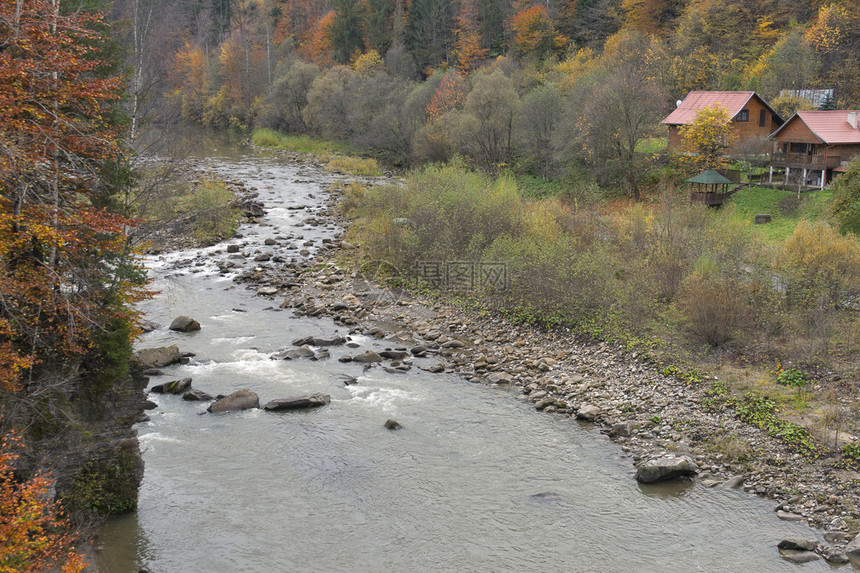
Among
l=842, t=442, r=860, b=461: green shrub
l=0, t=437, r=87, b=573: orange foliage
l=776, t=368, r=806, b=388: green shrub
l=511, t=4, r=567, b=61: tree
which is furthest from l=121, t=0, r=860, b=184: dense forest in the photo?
l=842, t=442, r=860, b=461: green shrub

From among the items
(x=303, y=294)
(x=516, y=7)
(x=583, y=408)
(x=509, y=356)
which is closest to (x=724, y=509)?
(x=583, y=408)

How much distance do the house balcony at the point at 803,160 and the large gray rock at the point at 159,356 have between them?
119 ft

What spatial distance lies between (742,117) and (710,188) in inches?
327

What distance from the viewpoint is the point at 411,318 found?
25.9m

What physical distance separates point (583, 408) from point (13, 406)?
1352cm

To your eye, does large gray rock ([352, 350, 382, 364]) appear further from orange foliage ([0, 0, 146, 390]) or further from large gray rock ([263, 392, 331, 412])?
orange foliage ([0, 0, 146, 390])

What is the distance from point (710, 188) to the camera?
39875mm

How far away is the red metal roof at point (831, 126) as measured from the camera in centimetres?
3731

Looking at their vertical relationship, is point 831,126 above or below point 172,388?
above

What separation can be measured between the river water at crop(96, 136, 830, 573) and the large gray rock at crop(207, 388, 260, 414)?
1.36 feet

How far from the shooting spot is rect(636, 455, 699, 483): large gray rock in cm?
1486

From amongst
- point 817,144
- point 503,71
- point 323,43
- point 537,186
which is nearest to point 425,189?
point 537,186

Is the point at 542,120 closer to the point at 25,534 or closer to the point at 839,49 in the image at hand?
the point at 839,49

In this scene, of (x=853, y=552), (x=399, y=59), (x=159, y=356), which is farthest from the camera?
(x=399, y=59)
